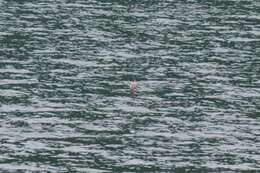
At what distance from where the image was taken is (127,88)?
60.6m

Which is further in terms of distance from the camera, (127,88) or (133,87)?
(127,88)

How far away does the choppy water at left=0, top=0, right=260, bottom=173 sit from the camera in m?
46.8

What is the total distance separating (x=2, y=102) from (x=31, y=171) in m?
13.5

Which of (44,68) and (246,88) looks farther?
(44,68)

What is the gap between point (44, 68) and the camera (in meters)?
65.2

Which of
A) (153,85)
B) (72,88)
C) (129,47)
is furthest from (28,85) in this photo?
(129,47)

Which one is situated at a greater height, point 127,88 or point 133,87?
point 133,87

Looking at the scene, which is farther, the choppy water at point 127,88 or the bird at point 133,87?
the bird at point 133,87

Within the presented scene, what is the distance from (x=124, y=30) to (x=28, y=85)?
22424 millimetres

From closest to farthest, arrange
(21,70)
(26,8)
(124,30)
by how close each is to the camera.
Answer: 1. (21,70)
2. (124,30)
3. (26,8)

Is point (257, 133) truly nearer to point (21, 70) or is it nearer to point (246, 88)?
point (246, 88)

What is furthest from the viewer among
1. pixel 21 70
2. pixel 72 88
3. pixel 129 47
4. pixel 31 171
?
pixel 129 47

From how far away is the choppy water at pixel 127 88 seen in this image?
4675 centimetres

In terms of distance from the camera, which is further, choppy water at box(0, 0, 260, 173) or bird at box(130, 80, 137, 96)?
bird at box(130, 80, 137, 96)
